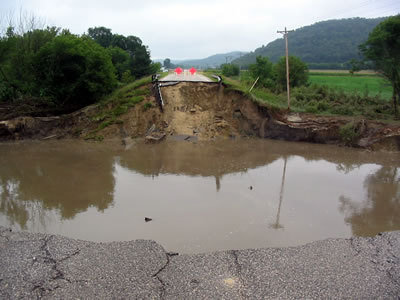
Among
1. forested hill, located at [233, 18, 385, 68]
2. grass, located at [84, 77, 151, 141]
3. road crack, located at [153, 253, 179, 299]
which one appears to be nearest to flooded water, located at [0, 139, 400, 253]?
road crack, located at [153, 253, 179, 299]

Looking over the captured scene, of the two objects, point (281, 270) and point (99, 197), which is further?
point (99, 197)

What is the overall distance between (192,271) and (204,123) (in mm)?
13229

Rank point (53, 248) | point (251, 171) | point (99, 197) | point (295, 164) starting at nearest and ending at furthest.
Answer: point (53, 248), point (99, 197), point (251, 171), point (295, 164)

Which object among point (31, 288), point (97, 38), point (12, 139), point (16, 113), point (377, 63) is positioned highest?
point (97, 38)

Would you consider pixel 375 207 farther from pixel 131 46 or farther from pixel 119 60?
pixel 131 46

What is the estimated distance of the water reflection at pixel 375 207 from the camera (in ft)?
27.9

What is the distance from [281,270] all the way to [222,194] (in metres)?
4.66

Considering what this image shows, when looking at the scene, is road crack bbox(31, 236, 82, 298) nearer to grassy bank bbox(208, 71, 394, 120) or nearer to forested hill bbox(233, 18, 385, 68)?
grassy bank bbox(208, 71, 394, 120)

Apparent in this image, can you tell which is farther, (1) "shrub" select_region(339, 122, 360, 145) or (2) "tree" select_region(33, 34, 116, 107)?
(2) "tree" select_region(33, 34, 116, 107)

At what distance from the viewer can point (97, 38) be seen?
38.8m

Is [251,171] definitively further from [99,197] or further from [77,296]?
[77,296]

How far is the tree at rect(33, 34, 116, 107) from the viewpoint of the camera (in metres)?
16.6

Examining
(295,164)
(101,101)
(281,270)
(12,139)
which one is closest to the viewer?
(281,270)

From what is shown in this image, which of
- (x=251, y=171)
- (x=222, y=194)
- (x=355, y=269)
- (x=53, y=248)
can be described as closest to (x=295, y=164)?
(x=251, y=171)
